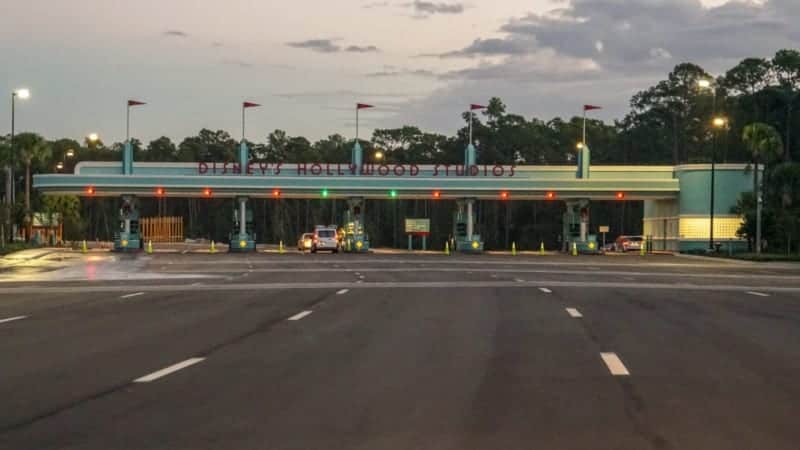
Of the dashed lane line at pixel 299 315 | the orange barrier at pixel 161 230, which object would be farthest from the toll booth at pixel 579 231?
the orange barrier at pixel 161 230

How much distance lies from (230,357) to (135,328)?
15.9 ft

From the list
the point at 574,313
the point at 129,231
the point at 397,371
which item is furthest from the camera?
the point at 129,231

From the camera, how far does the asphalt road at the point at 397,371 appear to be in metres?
9.44

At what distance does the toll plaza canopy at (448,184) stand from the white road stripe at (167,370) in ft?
211

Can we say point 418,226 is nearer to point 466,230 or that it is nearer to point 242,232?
point 466,230

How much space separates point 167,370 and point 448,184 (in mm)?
66432

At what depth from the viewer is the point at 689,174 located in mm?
79312

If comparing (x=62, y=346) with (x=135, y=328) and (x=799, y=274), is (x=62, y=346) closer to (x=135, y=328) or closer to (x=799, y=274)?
(x=135, y=328)

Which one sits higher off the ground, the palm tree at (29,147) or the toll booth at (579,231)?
the palm tree at (29,147)

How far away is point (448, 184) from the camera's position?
261 feet

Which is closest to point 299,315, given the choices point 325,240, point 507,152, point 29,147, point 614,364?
point 614,364

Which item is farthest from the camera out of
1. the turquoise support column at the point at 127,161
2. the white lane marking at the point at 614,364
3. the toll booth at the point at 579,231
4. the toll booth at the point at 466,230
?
the toll booth at the point at 466,230

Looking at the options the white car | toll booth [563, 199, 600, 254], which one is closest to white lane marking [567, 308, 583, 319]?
the white car

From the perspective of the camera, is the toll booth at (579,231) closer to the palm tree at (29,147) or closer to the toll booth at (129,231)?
the toll booth at (129,231)
